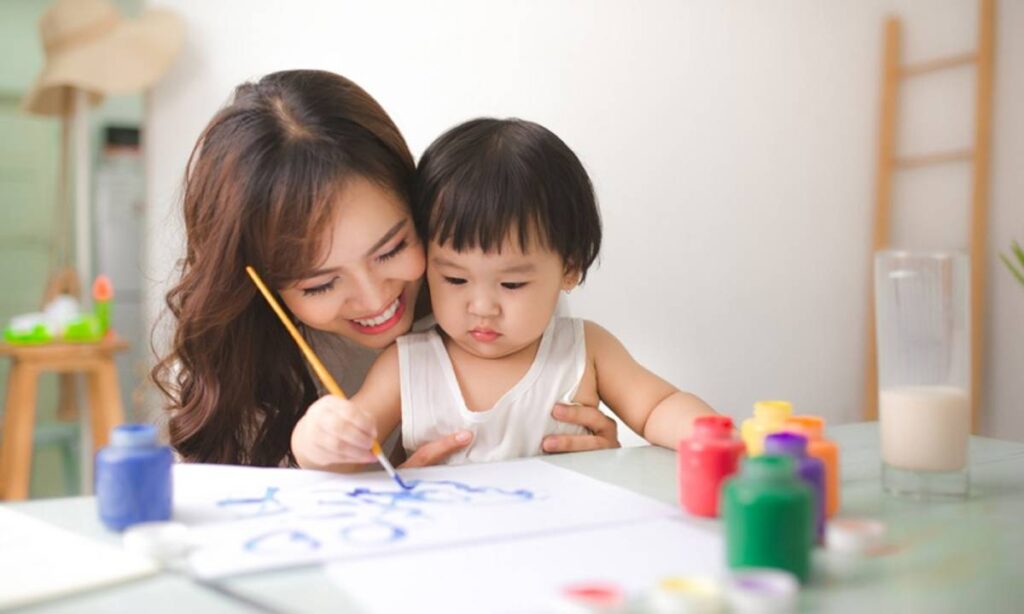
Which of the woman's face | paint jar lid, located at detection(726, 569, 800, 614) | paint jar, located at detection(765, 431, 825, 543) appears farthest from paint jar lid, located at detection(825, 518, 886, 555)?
the woman's face

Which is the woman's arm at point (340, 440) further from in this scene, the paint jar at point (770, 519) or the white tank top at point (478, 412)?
the paint jar at point (770, 519)

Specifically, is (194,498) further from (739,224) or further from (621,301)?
(739,224)

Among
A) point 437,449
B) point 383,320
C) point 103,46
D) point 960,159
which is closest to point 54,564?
point 437,449

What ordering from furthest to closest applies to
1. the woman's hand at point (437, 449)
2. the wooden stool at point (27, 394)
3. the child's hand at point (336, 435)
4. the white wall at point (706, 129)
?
the white wall at point (706, 129), the wooden stool at point (27, 394), the woman's hand at point (437, 449), the child's hand at point (336, 435)

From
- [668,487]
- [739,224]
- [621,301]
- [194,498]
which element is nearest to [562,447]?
[668,487]

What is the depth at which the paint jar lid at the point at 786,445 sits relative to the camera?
0.77 meters

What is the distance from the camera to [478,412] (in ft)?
4.20

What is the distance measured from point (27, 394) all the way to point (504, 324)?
7.29 ft

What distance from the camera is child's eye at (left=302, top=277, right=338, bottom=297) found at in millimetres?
1272

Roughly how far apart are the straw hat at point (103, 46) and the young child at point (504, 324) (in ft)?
7.11

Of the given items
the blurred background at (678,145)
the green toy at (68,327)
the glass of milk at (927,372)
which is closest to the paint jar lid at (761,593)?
the glass of milk at (927,372)

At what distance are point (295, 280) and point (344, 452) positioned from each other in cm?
33

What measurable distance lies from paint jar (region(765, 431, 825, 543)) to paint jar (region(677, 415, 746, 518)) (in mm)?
56

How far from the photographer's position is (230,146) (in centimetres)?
131
